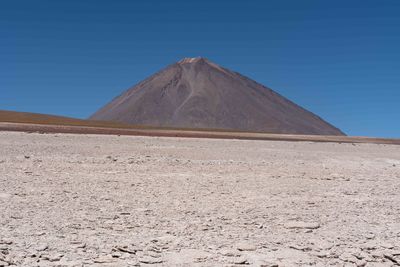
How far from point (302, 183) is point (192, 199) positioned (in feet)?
11.1

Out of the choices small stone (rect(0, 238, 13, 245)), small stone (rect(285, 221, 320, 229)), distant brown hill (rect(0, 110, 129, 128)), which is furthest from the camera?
distant brown hill (rect(0, 110, 129, 128))

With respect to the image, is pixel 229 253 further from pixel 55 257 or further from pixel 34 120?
pixel 34 120

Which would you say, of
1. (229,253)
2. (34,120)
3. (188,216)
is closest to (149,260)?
(229,253)

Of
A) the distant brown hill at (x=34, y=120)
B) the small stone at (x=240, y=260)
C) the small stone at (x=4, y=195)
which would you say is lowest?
the small stone at (x=240, y=260)

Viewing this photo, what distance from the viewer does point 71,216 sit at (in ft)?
21.3

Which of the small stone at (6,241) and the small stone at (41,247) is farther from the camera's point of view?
the small stone at (6,241)

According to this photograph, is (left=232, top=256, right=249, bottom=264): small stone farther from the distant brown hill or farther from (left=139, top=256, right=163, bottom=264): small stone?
the distant brown hill

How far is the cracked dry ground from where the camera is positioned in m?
5.22

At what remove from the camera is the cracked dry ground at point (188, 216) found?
522 cm

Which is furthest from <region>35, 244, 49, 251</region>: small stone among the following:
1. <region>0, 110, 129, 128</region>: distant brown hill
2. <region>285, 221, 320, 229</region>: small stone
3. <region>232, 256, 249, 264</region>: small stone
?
<region>0, 110, 129, 128</region>: distant brown hill

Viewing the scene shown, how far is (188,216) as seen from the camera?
6.93 metres

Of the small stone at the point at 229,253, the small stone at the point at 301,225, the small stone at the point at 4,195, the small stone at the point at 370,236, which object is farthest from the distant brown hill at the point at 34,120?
Result: the small stone at the point at 229,253

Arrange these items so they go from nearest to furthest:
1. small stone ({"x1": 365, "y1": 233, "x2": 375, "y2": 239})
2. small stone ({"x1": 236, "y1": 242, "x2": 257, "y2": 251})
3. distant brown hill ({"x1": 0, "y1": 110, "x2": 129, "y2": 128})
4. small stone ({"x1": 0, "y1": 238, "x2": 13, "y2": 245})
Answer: small stone ({"x1": 0, "y1": 238, "x2": 13, "y2": 245}), small stone ({"x1": 236, "y1": 242, "x2": 257, "y2": 251}), small stone ({"x1": 365, "y1": 233, "x2": 375, "y2": 239}), distant brown hill ({"x1": 0, "y1": 110, "x2": 129, "y2": 128})

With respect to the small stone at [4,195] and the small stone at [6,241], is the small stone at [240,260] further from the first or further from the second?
the small stone at [4,195]
